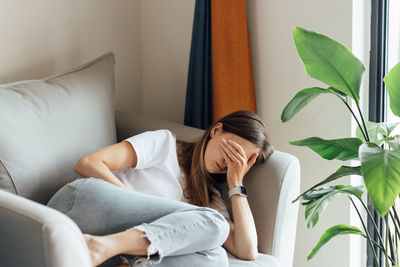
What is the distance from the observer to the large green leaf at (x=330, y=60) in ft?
4.70

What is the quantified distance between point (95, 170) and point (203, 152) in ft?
1.24

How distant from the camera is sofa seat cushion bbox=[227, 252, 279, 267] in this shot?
61.9 inches

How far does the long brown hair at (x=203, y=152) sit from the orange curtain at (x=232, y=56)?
398 millimetres

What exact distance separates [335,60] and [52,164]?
89 cm

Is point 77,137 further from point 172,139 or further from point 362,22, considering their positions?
point 362,22

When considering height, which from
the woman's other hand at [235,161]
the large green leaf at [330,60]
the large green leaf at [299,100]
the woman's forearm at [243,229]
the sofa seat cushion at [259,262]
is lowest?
the sofa seat cushion at [259,262]

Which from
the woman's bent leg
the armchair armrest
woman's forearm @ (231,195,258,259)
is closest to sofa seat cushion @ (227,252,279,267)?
woman's forearm @ (231,195,258,259)

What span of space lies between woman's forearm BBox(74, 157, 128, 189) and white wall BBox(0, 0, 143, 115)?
629mm

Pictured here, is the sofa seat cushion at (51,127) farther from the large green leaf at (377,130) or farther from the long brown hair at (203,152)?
the large green leaf at (377,130)

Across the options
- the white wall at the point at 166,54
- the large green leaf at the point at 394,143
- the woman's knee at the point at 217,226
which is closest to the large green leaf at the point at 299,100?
the large green leaf at the point at 394,143

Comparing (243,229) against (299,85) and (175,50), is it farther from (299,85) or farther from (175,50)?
(175,50)

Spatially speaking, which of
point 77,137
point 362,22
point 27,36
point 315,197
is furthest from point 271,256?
point 27,36

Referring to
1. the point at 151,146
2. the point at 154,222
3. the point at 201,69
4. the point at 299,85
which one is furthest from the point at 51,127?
the point at 299,85

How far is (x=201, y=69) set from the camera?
229 centimetres
